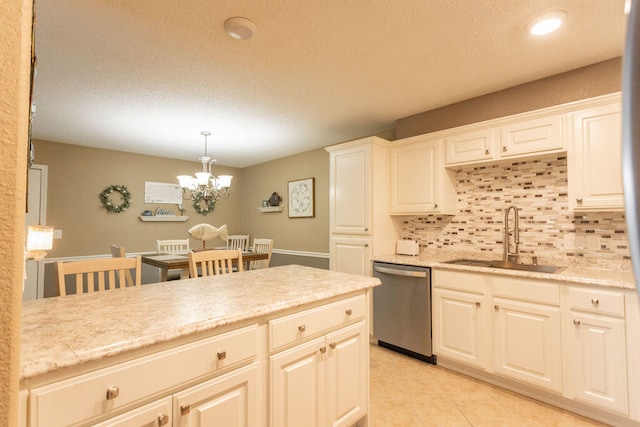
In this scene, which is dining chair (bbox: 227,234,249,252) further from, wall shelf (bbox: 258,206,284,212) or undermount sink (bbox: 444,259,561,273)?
undermount sink (bbox: 444,259,561,273)

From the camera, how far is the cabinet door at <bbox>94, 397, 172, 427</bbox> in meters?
0.89

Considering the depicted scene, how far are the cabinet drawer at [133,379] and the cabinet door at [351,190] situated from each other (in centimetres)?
219

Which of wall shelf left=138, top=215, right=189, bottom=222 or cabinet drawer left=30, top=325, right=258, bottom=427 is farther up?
wall shelf left=138, top=215, right=189, bottom=222

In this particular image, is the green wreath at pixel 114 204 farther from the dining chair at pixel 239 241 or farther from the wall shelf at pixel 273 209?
the wall shelf at pixel 273 209

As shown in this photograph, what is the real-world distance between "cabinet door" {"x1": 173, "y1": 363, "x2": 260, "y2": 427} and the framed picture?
363 cm

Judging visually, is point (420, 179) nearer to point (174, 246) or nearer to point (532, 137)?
point (532, 137)

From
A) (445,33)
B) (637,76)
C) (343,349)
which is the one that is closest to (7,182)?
(637,76)

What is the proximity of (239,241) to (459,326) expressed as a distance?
4.44 metres

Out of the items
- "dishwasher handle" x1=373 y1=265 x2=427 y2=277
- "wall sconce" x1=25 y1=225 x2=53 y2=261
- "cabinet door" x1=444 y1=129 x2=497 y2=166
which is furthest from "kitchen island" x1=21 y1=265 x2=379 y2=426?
"cabinet door" x1=444 y1=129 x2=497 y2=166

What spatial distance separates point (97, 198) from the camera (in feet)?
15.0

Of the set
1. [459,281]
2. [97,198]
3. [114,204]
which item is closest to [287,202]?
[114,204]

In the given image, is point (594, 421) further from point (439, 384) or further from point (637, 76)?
point (637, 76)

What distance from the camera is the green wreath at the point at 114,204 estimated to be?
15.1 ft

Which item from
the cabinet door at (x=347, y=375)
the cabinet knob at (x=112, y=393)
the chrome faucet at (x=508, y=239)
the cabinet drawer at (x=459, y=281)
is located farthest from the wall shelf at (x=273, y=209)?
the cabinet knob at (x=112, y=393)
